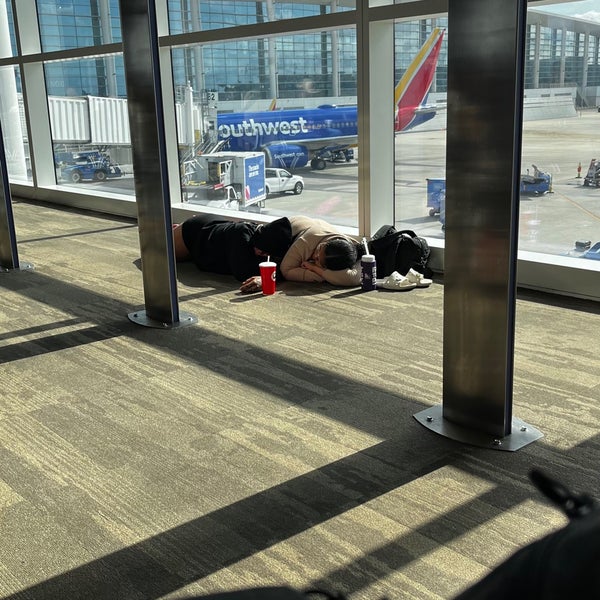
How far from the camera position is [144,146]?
4.42 meters

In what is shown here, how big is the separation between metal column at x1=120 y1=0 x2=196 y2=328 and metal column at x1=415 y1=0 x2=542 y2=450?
206 centimetres

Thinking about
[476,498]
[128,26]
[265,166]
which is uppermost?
[128,26]

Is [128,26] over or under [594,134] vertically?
over

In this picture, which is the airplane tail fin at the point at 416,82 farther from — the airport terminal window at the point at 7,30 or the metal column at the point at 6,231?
the airport terminal window at the point at 7,30

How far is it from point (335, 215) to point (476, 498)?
440 cm

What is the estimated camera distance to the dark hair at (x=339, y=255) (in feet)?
18.0

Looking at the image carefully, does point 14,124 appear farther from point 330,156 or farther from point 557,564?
point 557,564

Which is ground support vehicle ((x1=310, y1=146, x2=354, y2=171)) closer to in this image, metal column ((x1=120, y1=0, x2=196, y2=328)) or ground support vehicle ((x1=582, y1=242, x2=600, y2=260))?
ground support vehicle ((x1=582, y1=242, x2=600, y2=260))

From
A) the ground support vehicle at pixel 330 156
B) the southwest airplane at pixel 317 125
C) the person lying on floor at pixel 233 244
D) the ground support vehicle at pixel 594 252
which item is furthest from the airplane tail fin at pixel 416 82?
the ground support vehicle at pixel 594 252

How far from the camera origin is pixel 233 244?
19.2ft

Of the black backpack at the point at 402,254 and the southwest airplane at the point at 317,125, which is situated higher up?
the southwest airplane at the point at 317,125

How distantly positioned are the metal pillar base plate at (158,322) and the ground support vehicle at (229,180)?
284 cm

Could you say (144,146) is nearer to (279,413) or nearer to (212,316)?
(212,316)

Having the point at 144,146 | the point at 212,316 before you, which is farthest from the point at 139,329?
the point at 144,146
